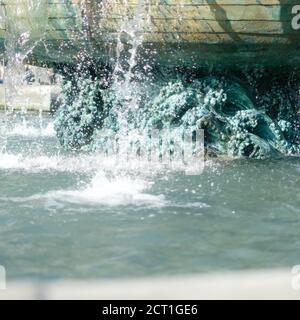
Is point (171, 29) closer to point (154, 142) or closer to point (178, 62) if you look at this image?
point (178, 62)

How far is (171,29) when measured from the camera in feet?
26.1

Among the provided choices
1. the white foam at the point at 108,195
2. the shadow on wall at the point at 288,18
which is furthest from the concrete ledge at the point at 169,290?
the shadow on wall at the point at 288,18

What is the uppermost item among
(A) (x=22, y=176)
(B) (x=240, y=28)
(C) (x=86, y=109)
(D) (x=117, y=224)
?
(B) (x=240, y=28)

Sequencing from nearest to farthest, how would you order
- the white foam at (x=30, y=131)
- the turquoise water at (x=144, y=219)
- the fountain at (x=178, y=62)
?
the turquoise water at (x=144, y=219), the fountain at (x=178, y=62), the white foam at (x=30, y=131)

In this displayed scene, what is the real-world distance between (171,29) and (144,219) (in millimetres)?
3770

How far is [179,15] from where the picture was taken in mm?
7852

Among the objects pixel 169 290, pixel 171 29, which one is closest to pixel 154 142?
pixel 171 29

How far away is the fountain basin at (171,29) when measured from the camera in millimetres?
7617

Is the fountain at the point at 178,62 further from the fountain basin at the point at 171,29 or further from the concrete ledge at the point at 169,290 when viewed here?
the concrete ledge at the point at 169,290

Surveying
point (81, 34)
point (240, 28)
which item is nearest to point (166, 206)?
point (240, 28)

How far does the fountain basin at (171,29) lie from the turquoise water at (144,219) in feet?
4.95

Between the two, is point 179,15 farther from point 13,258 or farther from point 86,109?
point 13,258

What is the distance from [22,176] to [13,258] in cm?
301

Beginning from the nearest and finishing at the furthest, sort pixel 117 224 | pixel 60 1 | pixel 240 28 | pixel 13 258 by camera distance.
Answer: pixel 13 258 < pixel 117 224 < pixel 240 28 < pixel 60 1
